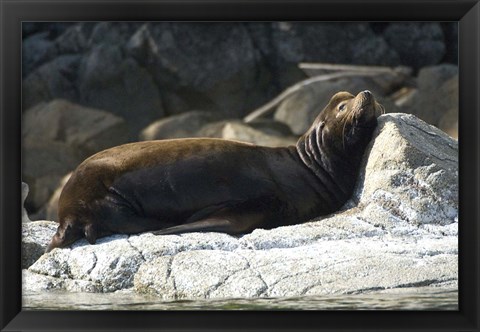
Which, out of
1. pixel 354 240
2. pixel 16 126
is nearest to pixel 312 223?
pixel 354 240

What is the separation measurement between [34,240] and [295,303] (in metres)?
2.94

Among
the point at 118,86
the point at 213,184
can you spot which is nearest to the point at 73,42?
the point at 118,86

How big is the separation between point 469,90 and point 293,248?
6.48ft

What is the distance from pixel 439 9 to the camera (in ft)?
31.6

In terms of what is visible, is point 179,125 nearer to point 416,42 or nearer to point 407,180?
point 416,42

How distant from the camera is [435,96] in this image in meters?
20.4

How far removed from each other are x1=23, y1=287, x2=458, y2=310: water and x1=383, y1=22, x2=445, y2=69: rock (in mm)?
12245

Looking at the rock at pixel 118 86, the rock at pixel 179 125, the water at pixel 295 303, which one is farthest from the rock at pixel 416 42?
the water at pixel 295 303

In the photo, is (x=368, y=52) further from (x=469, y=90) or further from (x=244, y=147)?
(x=469, y=90)

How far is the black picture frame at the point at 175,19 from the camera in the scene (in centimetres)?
909

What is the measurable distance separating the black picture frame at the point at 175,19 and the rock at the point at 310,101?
1088cm

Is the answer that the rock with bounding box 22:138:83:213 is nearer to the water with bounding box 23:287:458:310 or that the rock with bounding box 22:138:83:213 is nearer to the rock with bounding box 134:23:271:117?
the rock with bounding box 134:23:271:117

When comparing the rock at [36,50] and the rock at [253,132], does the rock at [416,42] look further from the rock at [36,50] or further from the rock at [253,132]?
the rock at [36,50]

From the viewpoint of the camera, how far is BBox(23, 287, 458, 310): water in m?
9.04
